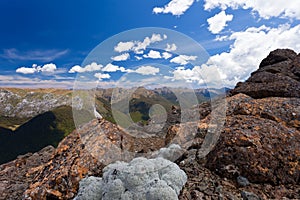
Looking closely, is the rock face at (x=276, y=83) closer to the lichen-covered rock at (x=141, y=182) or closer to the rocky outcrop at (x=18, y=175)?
the lichen-covered rock at (x=141, y=182)

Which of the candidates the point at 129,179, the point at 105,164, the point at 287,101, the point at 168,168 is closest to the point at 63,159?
the point at 105,164

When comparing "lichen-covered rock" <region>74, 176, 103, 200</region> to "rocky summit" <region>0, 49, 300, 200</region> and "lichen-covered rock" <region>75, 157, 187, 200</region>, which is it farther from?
"rocky summit" <region>0, 49, 300, 200</region>

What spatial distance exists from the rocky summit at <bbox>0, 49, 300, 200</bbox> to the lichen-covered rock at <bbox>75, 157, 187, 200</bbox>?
0.65 m

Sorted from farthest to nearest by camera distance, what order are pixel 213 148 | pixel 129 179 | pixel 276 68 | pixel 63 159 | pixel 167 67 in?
pixel 276 68 < pixel 167 67 < pixel 63 159 < pixel 213 148 < pixel 129 179

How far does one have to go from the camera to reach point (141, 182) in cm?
720

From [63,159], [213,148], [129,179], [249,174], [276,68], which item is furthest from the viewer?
[276,68]

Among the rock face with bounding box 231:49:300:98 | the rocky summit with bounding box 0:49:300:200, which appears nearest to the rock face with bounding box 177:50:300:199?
the rocky summit with bounding box 0:49:300:200

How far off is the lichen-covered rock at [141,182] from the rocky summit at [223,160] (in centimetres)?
65

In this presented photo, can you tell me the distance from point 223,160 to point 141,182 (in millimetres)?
3491

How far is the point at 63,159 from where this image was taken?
9891mm

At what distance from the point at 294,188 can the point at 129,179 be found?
595 cm

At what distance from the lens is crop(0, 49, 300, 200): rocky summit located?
25.1 feet

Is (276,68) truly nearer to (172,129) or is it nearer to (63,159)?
(172,129)

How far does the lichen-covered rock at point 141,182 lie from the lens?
263 inches
